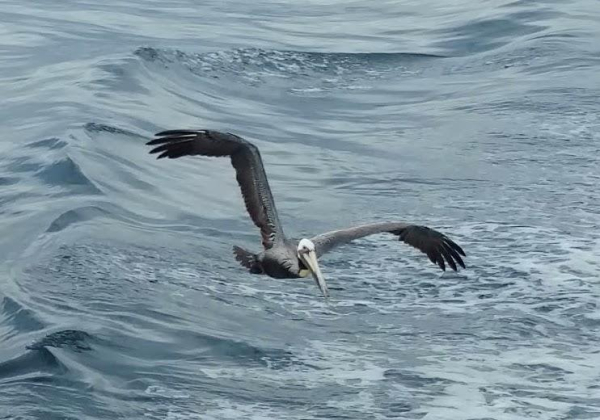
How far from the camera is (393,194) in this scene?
1616 centimetres

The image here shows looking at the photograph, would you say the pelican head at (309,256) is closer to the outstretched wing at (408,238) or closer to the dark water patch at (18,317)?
the outstretched wing at (408,238)

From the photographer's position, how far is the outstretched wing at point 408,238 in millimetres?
11688

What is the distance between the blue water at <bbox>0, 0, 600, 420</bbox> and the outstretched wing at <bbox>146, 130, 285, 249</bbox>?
3.11 ft

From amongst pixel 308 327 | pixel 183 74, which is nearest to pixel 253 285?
pixel 308 327

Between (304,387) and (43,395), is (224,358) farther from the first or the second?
(43,395)

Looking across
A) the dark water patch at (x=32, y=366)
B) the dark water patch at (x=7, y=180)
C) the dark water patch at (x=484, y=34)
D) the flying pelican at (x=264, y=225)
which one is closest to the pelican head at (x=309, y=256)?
the flying pelican at (x=264, y=225)

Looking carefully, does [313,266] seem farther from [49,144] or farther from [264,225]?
[49,144]

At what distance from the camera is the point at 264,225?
11.8 metres

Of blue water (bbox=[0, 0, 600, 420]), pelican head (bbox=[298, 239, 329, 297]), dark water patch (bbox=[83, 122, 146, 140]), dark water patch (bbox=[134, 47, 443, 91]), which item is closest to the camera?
blue water (bbox=[0, 0, 600, 420])

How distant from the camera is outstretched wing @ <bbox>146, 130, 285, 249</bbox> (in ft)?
36.9

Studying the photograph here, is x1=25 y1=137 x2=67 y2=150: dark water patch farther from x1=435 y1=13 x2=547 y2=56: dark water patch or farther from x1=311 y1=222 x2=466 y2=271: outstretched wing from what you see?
x1=435 y1=13 x2=547 y2=56: dark water patch

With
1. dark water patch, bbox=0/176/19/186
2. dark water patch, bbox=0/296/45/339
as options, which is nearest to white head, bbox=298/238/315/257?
dark water patch, bbox=0/296/45/339

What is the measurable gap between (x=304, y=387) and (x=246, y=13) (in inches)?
670

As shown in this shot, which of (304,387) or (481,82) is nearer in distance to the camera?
(304,387)
